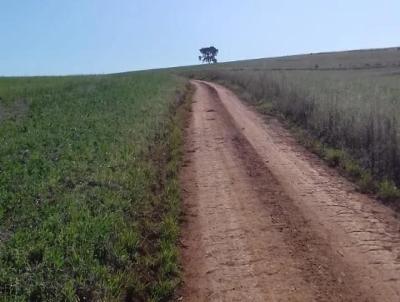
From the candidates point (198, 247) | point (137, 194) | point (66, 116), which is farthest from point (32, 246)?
point (66, 116)

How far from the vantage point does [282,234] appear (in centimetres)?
691

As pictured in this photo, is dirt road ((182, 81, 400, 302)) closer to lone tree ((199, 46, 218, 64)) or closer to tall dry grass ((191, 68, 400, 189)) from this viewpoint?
tall dry grass ((191, 68, 400, 189))

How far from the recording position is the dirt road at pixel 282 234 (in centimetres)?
539

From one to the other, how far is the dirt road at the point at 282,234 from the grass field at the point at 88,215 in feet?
1.52

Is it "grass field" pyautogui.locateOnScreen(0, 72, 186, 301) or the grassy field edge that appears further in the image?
the grassy field edge

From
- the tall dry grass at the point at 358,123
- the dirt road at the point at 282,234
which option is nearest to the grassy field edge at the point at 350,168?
the tall dry grass at the point at 358,123

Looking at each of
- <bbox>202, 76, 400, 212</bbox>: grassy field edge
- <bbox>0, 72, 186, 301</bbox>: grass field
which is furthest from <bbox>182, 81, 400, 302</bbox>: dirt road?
<bbox>0, 72, 186, 301</bbox>: grass field

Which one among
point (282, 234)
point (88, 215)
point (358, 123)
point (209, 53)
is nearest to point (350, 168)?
point (358, 123)

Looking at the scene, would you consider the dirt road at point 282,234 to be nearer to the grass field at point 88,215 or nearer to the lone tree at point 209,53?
the grass field at point 88,215

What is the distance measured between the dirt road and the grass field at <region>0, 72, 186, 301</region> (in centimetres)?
46

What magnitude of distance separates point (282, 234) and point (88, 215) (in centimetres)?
284

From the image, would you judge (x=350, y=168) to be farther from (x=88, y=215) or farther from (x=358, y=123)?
(x=88, y=215)

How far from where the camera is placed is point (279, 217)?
7.61m

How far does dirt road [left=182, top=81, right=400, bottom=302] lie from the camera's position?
5391 millimetres
